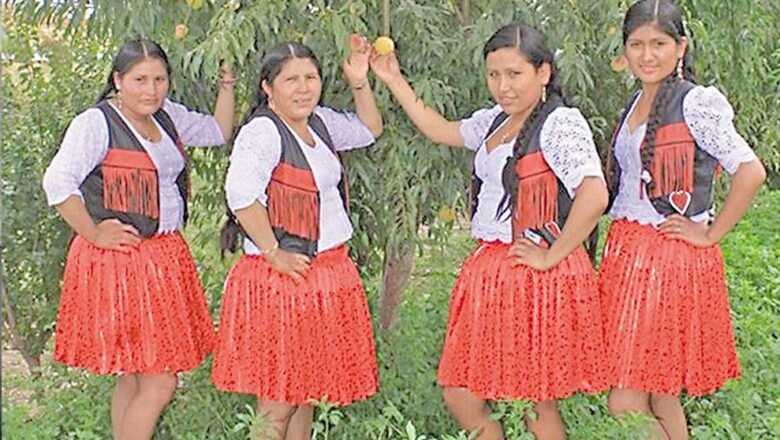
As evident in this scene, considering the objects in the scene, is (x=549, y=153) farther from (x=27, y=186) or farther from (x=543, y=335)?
(x=27, y=186)

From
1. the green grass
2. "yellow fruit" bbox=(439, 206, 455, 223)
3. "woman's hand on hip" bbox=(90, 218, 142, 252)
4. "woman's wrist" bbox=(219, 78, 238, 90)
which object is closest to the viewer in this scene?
"woman's hand on hip" bbox=(90, 218, 142, 252)

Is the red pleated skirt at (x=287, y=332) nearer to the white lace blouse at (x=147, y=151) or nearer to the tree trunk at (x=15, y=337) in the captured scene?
the white lace blouse at (x=147, y=151)

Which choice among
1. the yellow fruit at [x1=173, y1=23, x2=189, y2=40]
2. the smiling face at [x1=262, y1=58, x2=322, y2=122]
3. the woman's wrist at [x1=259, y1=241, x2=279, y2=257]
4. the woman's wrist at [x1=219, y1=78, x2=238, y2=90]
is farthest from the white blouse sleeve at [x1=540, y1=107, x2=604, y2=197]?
the yellow fruit at [x1=173, y1=23, x2=189, y2=40]

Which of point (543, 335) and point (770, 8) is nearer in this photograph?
point (543, 335)

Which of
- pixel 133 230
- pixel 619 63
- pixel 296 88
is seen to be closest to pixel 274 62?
pixel 296 88

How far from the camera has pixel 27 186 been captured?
13.6 feet

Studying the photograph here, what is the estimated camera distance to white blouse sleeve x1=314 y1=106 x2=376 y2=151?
2.96 m

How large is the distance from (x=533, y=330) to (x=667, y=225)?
429mm

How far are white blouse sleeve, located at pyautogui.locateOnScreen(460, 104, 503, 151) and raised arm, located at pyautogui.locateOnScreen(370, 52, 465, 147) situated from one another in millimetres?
16

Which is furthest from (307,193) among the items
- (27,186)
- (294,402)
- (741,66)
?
(27,186)

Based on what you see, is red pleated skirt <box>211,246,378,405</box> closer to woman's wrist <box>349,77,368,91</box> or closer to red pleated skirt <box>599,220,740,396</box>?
woman's wrist <box>349,77,368,91</box>

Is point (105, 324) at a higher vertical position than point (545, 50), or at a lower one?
lower

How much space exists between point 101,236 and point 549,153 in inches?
46.7

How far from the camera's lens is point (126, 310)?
9.62ft
